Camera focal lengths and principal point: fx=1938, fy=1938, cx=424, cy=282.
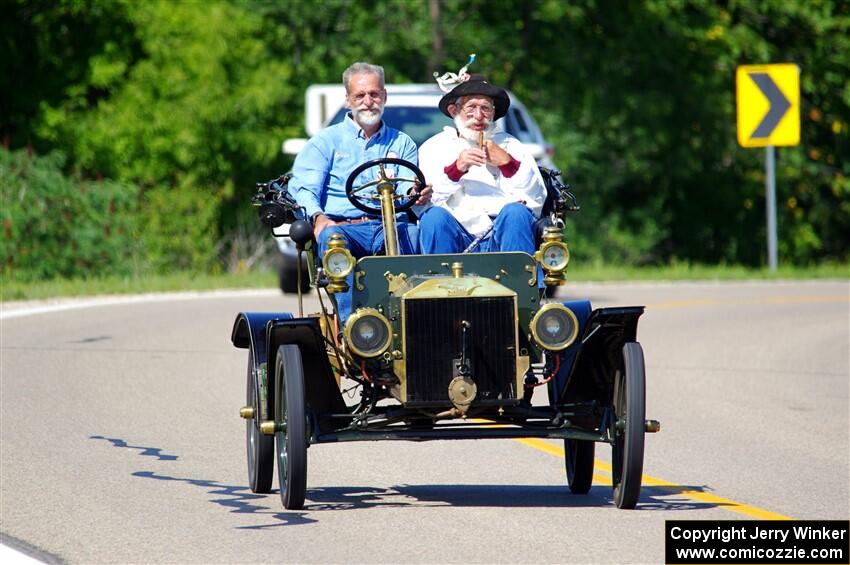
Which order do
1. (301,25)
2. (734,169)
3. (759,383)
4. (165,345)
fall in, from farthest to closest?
(734,169) < (301,25) < (165,345) < (759,383)

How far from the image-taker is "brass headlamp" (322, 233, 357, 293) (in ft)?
28.3

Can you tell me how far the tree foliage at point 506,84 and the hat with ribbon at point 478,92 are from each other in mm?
17237

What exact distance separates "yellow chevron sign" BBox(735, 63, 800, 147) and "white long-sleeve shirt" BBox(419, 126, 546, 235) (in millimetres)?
20286

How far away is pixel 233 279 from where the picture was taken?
24.3 meters

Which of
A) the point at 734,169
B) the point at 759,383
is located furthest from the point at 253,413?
the point at 734,169

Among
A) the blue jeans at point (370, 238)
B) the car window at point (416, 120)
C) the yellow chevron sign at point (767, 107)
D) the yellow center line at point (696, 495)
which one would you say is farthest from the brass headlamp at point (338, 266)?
the yellow chevron sign at point (767, 107)

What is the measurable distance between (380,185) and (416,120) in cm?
1098

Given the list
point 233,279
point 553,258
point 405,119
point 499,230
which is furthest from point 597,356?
point 233,279

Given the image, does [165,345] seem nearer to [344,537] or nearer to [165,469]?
[165,469]

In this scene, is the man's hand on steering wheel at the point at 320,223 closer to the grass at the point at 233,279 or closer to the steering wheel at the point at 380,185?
the steering wheel at the point at 380,185

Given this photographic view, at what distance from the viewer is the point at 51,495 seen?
8.95 meters

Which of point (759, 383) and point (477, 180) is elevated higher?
point (477, 180)

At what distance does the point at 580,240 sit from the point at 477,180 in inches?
928

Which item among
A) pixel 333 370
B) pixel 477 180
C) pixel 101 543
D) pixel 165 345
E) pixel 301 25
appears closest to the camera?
pixel 101 543
